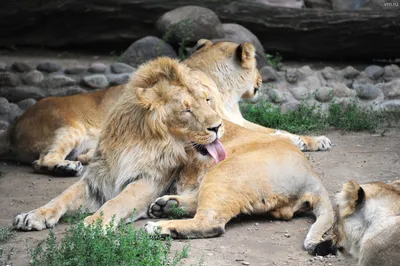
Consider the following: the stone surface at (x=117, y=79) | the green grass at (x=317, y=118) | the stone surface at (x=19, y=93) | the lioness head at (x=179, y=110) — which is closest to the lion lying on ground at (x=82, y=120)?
the green grass at (x=317, y=118)

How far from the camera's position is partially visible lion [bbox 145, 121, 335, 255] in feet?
16.2

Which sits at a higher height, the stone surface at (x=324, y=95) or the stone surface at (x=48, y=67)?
the stone surface at (x=48, y=67)

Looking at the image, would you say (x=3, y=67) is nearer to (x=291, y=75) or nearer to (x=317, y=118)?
(x=291, y=75)

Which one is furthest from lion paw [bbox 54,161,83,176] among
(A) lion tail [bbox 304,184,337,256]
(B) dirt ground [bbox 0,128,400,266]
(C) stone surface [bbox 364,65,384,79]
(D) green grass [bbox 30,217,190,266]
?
(C) stone surface [bbox 364,65,384,79]

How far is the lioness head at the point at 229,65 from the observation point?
752 cm

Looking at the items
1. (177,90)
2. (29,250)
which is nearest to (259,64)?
(177,90)

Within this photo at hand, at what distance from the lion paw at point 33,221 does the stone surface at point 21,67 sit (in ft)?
13.9

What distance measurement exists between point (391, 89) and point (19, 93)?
15.0 ft

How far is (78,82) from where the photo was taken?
30.2ft

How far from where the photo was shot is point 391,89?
953cm

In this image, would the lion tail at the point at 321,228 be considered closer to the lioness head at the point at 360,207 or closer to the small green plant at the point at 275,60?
the lioness head at the point at 360,207

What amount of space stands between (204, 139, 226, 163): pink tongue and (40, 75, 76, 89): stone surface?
419cm

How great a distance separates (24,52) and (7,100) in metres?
1.20

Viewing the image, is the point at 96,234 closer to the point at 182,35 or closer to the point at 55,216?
the point at 55,216
